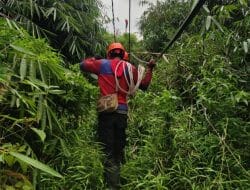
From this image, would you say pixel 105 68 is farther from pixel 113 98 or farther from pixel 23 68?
pixel 23 68

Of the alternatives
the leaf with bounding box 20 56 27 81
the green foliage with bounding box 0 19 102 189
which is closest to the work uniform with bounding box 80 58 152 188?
the green foliage with bounding box 0 19 102 189

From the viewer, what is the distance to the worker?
3.79 metres

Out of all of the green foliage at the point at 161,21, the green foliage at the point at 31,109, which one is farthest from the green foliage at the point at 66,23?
the green foliage at the point at 31,109

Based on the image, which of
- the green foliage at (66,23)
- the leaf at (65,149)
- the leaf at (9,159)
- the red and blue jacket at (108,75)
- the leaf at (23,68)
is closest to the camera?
the leaf at (9,159)

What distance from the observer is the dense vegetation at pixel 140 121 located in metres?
2.74

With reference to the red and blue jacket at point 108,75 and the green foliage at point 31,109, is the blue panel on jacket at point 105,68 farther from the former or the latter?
the green foliage at point 31,109

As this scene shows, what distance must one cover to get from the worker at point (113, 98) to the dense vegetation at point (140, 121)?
115mm

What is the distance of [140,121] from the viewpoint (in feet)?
15.4

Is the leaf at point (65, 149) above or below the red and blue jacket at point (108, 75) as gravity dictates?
below

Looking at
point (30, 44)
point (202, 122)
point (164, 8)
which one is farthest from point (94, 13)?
point (30, 44)

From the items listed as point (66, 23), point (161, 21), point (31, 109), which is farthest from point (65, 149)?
point (161, 21)

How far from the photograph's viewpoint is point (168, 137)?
12.6 ft

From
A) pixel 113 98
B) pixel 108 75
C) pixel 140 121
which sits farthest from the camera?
pixel 140 121

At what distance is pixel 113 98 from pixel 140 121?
0.96 metres
